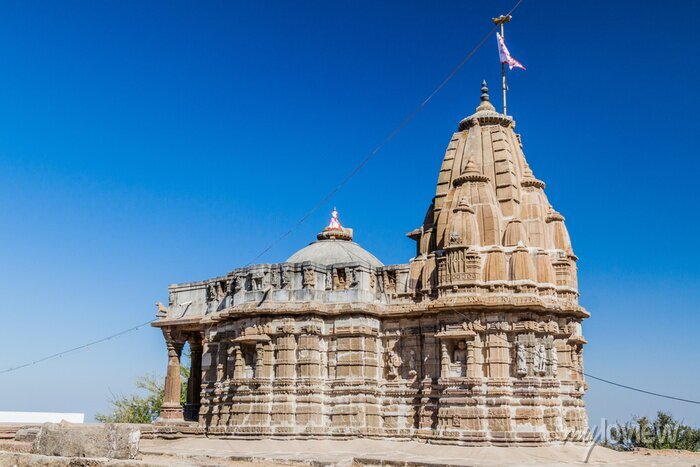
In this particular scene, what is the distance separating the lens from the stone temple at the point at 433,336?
25.7 m

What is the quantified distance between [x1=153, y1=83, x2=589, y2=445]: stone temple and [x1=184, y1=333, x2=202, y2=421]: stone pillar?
2119 millimetres

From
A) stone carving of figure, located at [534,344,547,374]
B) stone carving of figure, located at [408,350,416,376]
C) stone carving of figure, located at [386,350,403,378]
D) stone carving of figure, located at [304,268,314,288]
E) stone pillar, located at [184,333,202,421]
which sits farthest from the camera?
stone pillar, located at [184,333,202,421]

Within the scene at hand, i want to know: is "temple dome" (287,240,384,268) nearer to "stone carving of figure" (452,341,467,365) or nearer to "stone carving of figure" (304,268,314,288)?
"stone carving of figure" (304,268,314,288)

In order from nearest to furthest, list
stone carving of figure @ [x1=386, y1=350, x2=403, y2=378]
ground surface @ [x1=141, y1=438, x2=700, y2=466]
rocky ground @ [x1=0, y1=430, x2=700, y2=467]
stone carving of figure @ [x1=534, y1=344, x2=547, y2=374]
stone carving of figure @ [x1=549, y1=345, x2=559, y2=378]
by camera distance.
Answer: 1. rocky ground @ [x1=0, y1=430, x2=700, y2=467]
2. ground surface @ [x1=141, y1=438, x2=700, y2=466]
3. stone carving of figure @ [x1=534, y1=344, x2=547, y2=374]
4. stone carving of figure @ [x1=549, y1=345, x2=559, y2=378]
5. stone carving of figure @ [x1=386, y1=350, x2=403, y2=378]

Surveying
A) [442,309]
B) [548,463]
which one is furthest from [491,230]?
[548,463]

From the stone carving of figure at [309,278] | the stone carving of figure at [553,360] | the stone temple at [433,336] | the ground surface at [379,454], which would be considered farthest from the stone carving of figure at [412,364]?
the stone carving of figure at [553,360]

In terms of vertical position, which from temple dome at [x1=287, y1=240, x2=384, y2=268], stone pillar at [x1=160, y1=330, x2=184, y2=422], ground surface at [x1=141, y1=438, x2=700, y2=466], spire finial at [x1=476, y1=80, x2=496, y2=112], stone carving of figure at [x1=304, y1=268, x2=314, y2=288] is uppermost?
spire finial at [x1=476, y1=80, x2=496, y2=112]

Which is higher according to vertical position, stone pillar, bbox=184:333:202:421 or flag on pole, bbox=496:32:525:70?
flag on pole, bbox=496:32:525:70

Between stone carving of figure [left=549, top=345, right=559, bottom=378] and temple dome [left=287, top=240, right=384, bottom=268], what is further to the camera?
temple dome [left=287, top=240, right=384, bottom=268]

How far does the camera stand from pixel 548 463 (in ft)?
72.5

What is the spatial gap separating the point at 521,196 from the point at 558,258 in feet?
9.55

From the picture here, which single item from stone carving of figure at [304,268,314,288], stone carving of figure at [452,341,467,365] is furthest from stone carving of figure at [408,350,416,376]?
stone carving of figure at [304,268,314,288]

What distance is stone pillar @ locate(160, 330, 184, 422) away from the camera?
31.2 meters

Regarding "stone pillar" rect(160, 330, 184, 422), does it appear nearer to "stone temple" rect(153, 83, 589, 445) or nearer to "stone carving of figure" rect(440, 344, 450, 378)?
"stone temple" rect(153, 83, 589, 445)
